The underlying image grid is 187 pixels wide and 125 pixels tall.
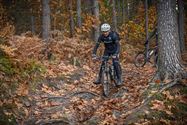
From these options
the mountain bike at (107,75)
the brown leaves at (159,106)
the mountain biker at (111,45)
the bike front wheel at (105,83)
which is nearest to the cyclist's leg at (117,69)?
the mountain biker at (111,45)

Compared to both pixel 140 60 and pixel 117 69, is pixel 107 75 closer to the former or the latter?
pixel 117 69

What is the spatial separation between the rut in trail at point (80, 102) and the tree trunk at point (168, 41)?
119cm

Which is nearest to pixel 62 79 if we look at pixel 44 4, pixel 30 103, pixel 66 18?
pixel 30 103

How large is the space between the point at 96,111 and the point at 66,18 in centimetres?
2486

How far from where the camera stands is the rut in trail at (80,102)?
32.5 feet

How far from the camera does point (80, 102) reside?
11320 mm

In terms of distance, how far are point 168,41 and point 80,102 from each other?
350 cm

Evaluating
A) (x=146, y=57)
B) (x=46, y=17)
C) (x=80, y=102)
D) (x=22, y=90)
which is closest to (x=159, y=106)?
(x=80, y=102)

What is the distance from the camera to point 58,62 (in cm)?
1561

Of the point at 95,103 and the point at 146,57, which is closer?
the point at 95,103

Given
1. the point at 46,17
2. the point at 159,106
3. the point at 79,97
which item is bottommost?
the point at 79,97

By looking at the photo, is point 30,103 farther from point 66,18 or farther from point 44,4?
point 66,18

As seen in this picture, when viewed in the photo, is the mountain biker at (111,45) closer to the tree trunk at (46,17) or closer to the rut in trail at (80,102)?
the rut in trail at (80,102)

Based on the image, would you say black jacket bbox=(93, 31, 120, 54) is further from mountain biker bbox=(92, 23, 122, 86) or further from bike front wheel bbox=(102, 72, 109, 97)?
bike front wheel bbox=(102, 72, 109, 97)
